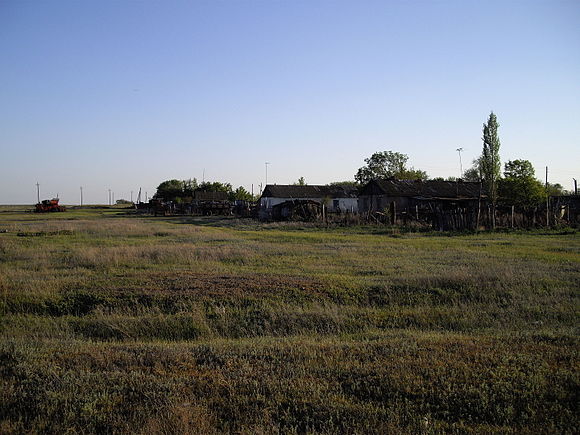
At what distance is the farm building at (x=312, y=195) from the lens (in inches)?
2542

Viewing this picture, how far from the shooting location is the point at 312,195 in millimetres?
66500

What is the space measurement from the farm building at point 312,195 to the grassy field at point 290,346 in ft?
163

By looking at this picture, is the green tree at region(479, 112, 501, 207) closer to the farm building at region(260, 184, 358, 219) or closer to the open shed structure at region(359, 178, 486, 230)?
the open shed structure at region(359, 178, 486, 230)

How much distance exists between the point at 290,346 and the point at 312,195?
60106 mm

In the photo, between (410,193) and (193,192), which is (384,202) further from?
(193,192)

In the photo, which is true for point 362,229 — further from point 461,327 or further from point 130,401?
point 130,401

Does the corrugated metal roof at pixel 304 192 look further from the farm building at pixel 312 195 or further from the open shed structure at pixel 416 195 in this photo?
the open shed structure at pixel 416 195

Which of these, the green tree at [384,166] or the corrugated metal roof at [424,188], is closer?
the corrugated metal roof at [424,188]

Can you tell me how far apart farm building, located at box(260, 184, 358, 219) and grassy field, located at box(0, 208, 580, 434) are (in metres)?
49.5

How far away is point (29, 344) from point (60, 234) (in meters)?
22.7

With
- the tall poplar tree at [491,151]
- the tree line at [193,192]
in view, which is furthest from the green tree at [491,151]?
the tree line at [193,192]

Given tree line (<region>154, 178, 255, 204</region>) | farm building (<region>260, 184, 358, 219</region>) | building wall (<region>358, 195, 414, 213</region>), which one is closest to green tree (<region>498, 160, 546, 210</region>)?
building wall (<region>358, 195, 414, 213</region>)

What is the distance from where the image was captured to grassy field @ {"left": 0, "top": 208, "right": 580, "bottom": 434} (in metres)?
4.56

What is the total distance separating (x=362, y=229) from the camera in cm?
3153
